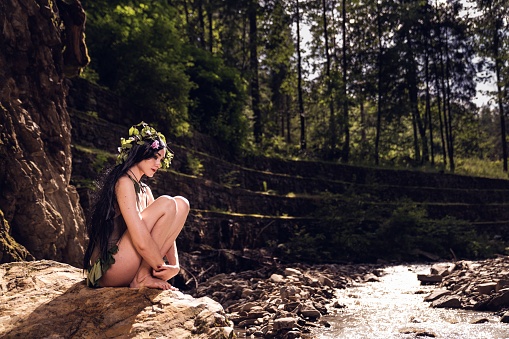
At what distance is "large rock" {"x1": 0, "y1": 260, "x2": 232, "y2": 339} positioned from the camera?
12.9 ft

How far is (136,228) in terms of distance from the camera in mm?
4242

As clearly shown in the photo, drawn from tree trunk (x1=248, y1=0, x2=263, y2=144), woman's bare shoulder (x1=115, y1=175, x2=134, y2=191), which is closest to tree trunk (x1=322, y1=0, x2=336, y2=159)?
tree trunk (x1=248, y1=0, x2=263, y2=144)

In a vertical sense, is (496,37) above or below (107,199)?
above

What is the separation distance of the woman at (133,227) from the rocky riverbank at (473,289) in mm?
6793

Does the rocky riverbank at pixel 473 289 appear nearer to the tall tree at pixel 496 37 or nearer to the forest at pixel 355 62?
the forest at pixel 355 62

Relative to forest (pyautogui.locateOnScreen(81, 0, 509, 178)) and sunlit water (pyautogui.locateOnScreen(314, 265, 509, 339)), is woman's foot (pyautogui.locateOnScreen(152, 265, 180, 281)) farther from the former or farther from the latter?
forest (pyautogui.locateOnScreen(81, 0, 509, 178))

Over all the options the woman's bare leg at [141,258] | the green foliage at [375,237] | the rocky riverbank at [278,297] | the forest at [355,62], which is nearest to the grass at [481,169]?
the forest at [355,62]

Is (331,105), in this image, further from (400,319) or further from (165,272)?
(165,272)

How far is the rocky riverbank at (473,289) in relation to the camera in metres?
9.59

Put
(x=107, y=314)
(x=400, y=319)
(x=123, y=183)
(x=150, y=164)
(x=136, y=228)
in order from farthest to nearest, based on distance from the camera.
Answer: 1. (x=400, y=319)
2. (x=150, y=164)
3. (x=123, y=183)
4. (x=136, y=228)
5. (x=107, y=314)

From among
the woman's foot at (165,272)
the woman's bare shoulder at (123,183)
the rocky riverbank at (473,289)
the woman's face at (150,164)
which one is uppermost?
the woman's face at (150,164)

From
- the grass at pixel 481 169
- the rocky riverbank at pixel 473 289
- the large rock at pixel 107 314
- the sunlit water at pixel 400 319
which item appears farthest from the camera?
the grass at pixel 481 169

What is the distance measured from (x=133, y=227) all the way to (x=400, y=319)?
675 cm

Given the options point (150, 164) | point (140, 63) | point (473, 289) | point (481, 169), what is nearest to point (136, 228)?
point (150, 164)
